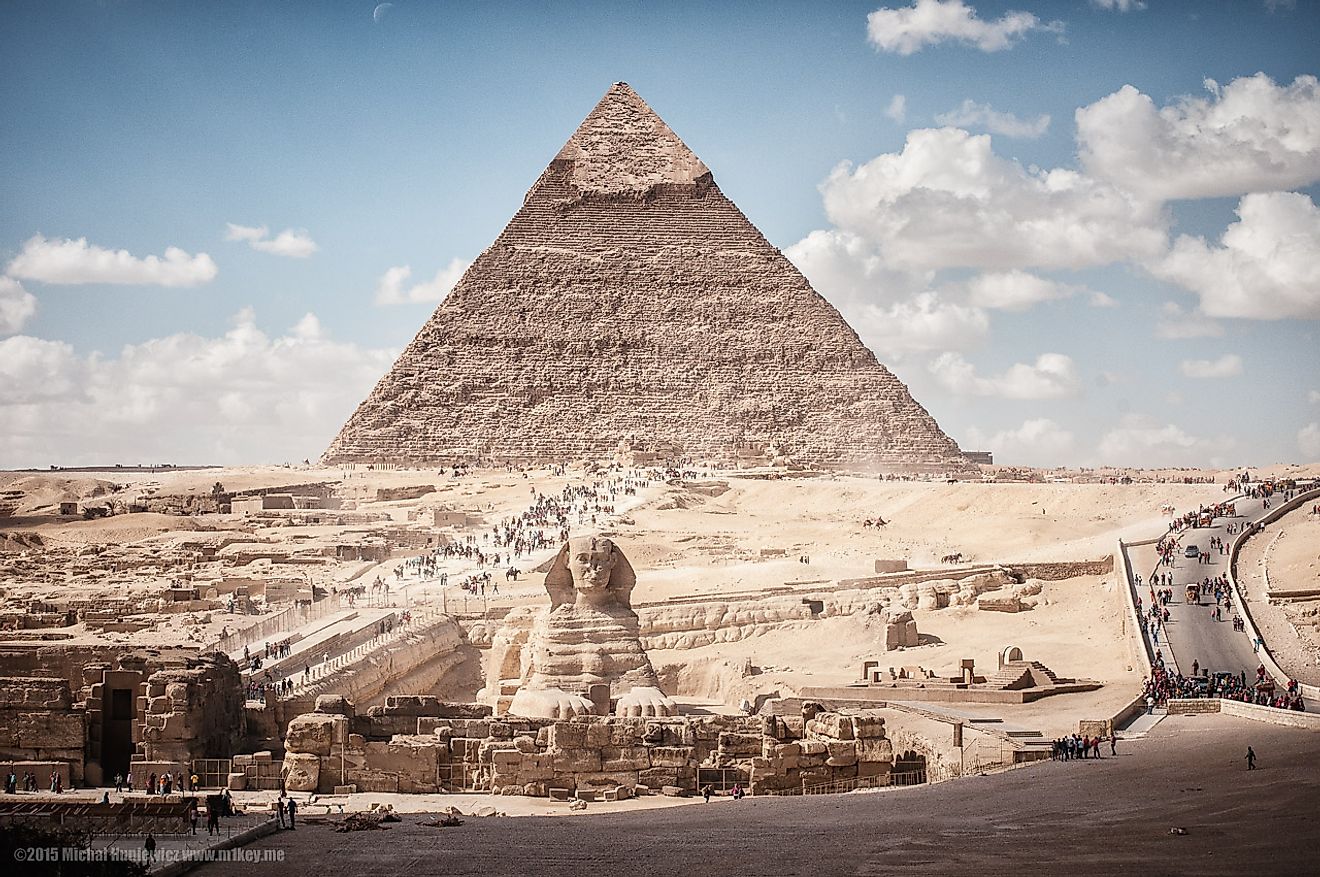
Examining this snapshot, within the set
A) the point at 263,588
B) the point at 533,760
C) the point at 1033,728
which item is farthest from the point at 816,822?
the point at 263,588

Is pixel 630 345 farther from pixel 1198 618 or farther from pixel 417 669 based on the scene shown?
pixel 417 669

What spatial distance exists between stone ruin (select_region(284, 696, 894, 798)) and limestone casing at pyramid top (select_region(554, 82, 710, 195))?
500 ft

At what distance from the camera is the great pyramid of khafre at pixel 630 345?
144500 millimetres

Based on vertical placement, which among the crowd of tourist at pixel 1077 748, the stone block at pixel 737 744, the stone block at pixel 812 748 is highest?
the stone block at pixel 737 744

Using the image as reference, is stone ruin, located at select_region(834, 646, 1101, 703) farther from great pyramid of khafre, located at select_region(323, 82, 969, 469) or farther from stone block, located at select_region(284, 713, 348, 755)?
great pyramid of khafre, located at select_region(323, 82, 969, 469)

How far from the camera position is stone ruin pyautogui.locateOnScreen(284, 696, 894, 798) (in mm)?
9891

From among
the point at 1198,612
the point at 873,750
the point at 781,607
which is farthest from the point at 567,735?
the point at 781,607

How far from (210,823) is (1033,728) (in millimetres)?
6468

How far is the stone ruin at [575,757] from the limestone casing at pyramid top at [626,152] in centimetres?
15249

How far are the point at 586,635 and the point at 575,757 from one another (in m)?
3.17

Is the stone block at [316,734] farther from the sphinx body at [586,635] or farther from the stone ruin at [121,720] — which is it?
the sphinx body at [586,635]

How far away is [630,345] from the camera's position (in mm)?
157500

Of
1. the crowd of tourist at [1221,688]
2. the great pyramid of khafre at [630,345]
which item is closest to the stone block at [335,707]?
the crowd of tourist at [1221,688]

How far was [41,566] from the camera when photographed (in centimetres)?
3045
